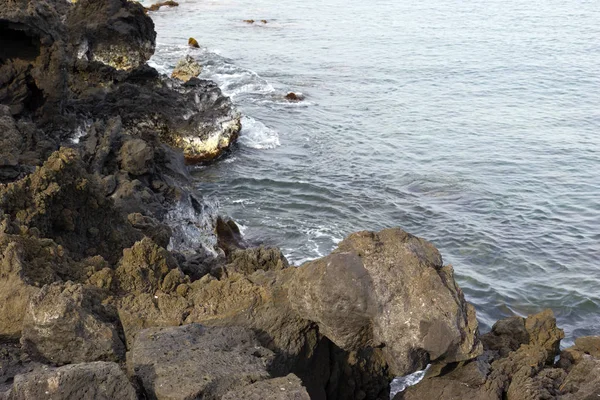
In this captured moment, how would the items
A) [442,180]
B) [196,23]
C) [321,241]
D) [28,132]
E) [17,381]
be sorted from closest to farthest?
[17,381]
[28,132]
[321,241]
[442,180]
[196,23]

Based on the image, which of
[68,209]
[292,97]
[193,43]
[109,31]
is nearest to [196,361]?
[68,209]

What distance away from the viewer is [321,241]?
754 inches

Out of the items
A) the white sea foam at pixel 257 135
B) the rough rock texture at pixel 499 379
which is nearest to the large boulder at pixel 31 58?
the rough rock texture at pixel 499 379

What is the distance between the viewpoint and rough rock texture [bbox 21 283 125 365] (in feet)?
22.1

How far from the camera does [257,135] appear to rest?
27.9 m

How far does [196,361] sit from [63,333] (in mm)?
1568

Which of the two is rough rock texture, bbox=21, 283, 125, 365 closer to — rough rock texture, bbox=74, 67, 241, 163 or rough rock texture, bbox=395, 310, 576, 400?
rough rock texture, bbox=395, 310, 576, 400

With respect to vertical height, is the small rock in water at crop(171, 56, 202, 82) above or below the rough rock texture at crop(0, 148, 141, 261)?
below

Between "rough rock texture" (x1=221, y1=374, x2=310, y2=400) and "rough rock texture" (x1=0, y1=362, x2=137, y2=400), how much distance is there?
0.82m

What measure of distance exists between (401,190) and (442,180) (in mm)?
1969

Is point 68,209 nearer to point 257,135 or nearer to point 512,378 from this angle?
point 512,378

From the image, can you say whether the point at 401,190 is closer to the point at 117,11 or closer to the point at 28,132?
the point at 117,11

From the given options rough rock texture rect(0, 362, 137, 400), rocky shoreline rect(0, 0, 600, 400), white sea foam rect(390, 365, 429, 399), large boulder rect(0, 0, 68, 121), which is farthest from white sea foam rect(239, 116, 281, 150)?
rough rock texture rect(0, 362, 137, 400)

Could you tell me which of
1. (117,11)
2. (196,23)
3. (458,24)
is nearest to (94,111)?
(117,11)
